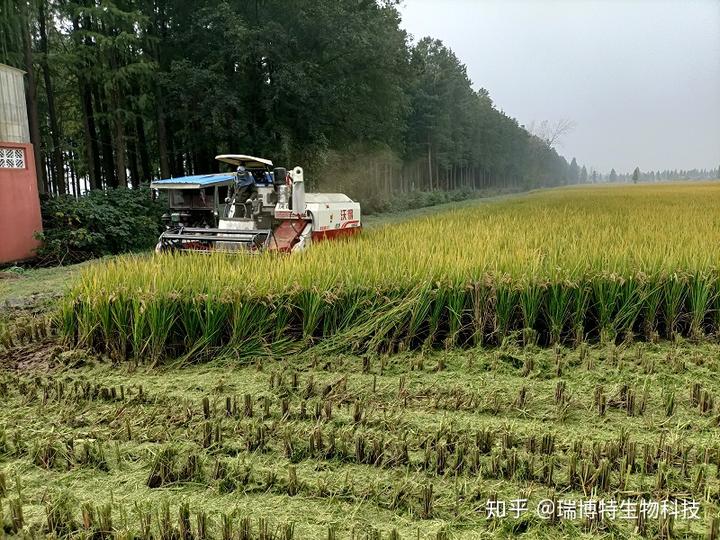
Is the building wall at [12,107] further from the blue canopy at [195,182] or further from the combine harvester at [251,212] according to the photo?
the blue canopy at [195,182]

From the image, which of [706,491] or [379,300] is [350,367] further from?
[706,491]

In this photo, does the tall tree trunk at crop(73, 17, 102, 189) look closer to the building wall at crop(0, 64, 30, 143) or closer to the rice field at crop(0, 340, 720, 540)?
the building wall at crop(0, 64, 30, 143)

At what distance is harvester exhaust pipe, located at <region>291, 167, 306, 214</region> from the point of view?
7734mm

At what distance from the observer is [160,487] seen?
2521 millimetres

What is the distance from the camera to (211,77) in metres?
17.2

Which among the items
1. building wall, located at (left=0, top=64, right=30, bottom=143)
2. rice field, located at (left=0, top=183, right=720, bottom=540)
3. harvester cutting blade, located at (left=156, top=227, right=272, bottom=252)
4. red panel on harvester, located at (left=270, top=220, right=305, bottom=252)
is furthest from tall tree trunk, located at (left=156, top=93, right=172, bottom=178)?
rice field, located at (left=0, top=183, right=720, bottom=540)

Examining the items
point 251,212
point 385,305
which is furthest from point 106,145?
point 385,305

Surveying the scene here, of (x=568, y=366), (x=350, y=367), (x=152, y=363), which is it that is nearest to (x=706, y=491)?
(x=568, y=366)

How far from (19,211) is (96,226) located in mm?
1759

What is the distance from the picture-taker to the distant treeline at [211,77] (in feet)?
51.3

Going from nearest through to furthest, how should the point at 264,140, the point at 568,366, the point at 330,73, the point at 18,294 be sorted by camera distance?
1. the point at 568,366
2. the point at 18,294
3. the point at 264,140
4. the point at 330,73

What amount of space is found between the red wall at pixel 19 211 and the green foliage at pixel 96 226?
255 mm

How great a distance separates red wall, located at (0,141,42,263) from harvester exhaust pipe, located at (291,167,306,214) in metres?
6.19

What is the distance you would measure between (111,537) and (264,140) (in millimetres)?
18080
